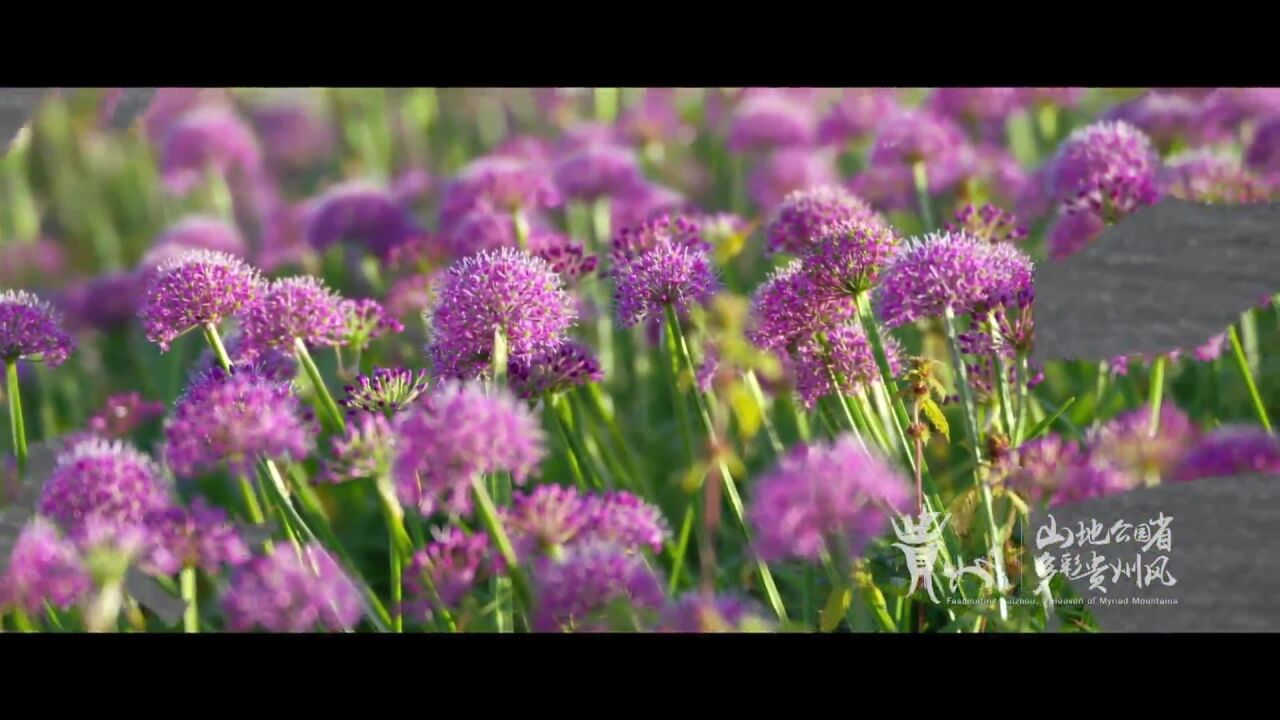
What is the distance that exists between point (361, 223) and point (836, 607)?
1.67 metres

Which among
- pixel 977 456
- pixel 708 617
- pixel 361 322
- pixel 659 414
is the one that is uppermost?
pixel 361 322

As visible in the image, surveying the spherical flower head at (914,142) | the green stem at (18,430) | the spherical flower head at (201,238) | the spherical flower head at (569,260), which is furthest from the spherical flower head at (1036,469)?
the spherical flower head at (201,238)

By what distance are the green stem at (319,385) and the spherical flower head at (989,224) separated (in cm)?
112

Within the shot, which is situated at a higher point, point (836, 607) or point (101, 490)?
point (101, 490)

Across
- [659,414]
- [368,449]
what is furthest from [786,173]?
[368,449]

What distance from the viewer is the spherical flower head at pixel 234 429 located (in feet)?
6.08

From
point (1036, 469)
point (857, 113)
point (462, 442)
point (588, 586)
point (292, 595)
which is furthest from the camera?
point (857, 113)

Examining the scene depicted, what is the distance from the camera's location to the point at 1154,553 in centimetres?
208

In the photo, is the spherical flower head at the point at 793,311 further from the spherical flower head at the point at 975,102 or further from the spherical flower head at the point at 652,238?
the spherical flower head at the point at 975,102

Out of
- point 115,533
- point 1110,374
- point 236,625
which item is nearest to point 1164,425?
point 1110,374

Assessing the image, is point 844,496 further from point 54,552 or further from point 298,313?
point 54,552

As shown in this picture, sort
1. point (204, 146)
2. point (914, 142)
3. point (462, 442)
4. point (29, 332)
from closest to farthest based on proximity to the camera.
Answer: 1. point (462, 442)
2. point (29, 332)
3. point (914, 142)
4. point (204, 146)

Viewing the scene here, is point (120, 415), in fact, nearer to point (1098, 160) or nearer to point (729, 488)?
point (729, 488)

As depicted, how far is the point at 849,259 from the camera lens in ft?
6.47
